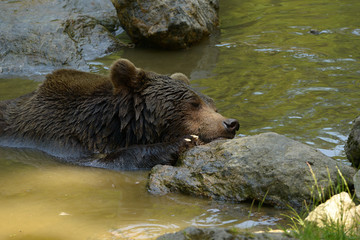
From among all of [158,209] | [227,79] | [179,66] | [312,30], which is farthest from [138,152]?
[312,30]

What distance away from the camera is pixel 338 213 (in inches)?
166

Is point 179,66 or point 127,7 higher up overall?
point 127,7

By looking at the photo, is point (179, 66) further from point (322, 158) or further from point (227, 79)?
point (322, 158)

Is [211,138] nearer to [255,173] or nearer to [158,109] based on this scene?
[158,109]

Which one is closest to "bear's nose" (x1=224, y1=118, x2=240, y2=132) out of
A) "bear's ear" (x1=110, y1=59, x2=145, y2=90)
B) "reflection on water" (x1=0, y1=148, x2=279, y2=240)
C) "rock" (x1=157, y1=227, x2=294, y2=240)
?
"reflection on water" (x1=0, y1=148, x2=279, y2=240)

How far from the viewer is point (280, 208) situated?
4.96 metres

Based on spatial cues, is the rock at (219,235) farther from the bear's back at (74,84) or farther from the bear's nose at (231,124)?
the bear's back at (74,84)

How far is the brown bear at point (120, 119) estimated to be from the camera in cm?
664

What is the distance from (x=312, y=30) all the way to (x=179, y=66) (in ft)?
11.3

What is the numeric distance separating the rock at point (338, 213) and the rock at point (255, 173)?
0.22 meters

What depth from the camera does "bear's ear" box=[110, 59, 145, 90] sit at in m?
6.68

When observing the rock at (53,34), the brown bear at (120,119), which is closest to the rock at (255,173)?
the brown bear at (120,119)

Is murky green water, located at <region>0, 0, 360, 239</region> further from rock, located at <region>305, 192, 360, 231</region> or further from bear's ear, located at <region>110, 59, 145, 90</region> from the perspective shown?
bear's ear, located at <region>110, 59, 145, 90</region>

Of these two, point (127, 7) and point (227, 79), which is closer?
point (227, 79)
